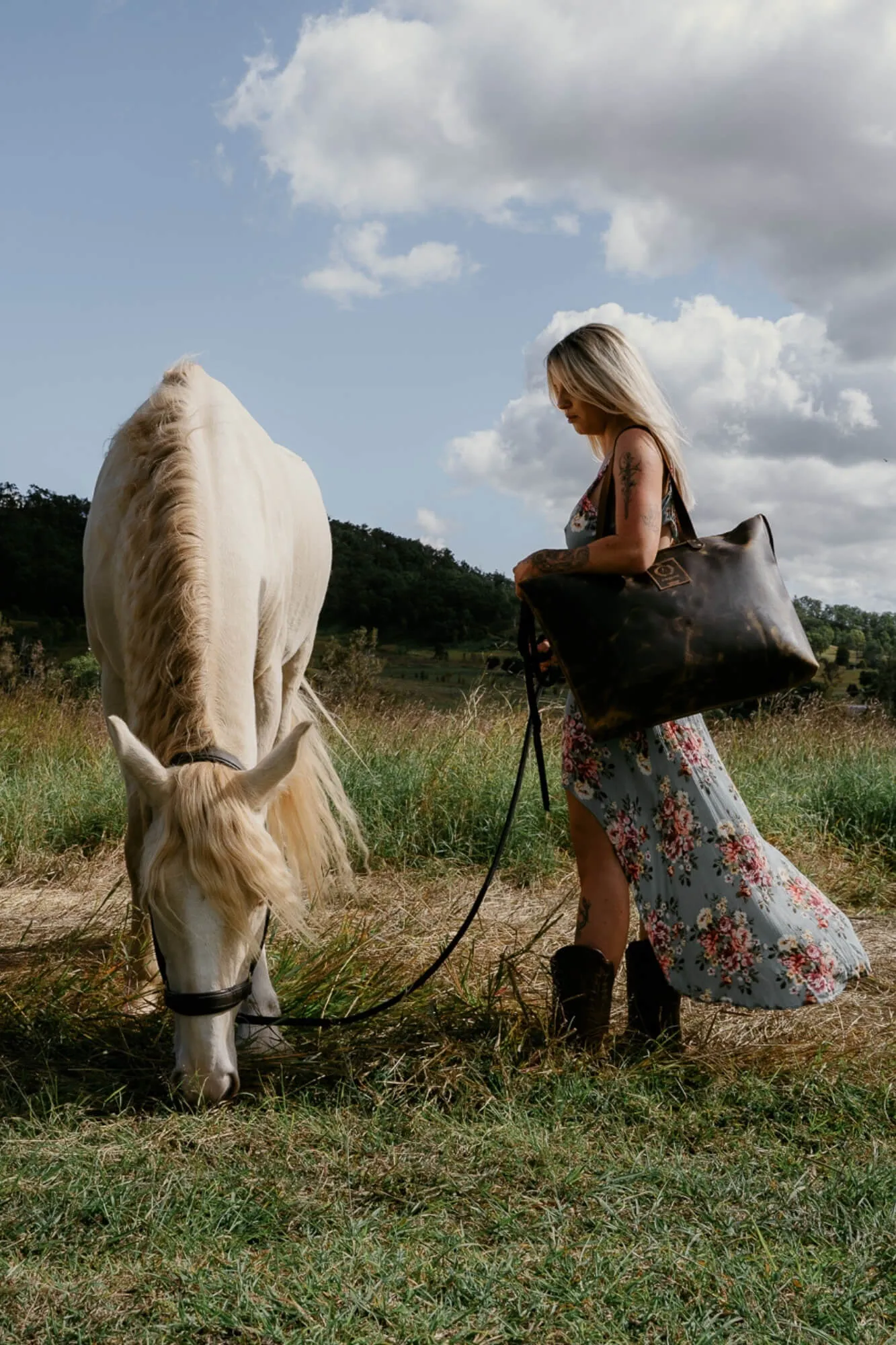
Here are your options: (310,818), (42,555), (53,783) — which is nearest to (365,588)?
(42,555)

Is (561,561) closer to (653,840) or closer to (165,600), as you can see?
(653,840)

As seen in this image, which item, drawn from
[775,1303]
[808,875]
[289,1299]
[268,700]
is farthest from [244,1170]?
[808,875]

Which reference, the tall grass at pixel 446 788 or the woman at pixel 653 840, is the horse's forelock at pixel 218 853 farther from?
the tall grass at pixel 446 788

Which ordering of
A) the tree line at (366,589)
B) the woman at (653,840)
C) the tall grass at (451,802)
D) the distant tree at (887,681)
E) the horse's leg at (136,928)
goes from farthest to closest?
the tree line at (366,589) < the distant tree at (887,681) < the tall grass at (451,802) < the horse's leg at (136,928) < the woman at (653,840)

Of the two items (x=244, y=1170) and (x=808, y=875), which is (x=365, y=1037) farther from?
(x=808, y=875)

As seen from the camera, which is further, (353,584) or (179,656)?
(353,584)

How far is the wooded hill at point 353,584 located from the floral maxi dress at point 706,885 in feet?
39.6

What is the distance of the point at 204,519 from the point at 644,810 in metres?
1.62

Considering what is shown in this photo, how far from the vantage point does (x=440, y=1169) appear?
2439 millimetres

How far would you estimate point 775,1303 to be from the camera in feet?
Answer: 6.41

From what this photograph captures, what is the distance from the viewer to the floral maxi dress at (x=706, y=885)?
2.90 meters

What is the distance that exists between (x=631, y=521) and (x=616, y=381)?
44 centimetres

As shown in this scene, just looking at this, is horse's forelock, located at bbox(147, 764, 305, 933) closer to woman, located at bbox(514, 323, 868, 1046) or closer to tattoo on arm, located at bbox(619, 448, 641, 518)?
woman, located at bbox(514, 323, 868, 1046)

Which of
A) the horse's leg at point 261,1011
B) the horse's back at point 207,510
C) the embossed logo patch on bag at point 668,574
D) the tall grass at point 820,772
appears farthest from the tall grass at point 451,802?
the embossed logo patch on bag at point 668,574
